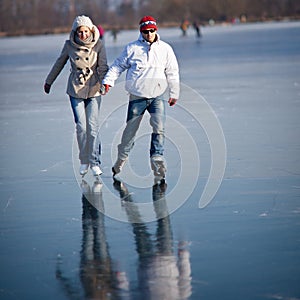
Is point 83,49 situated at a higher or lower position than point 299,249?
higher

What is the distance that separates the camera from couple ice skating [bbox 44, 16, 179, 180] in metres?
7.32

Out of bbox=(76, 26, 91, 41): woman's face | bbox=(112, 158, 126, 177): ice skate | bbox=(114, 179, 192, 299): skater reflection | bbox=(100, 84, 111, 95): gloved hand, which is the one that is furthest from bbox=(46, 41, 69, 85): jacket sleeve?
bbox=(114, 179, 192, 299): skater reflection

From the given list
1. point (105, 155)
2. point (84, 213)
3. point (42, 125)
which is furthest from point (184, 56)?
point (84, 213)

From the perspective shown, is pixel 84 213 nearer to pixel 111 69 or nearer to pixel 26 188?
pixel 26 188

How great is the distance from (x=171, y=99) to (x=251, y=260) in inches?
111

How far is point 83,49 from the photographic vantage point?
760cm

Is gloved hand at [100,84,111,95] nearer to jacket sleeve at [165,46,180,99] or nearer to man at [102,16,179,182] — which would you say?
man at [102,16,179,182]

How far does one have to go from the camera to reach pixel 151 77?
7.36 m

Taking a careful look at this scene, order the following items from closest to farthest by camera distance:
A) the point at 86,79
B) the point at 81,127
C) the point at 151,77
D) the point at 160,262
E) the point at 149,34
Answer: the point at 160,262 → the point at 149,34 → the point at 151,77 → the point at 86,79 → the point at 81,127

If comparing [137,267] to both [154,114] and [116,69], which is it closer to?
[154,114]

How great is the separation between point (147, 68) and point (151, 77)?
0.09 meters

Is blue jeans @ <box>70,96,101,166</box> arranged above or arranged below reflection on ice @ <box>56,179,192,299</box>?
above

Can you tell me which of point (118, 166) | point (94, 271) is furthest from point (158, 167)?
point (94, 271)

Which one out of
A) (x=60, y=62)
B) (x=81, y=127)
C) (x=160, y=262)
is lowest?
(x=160, y=262)
